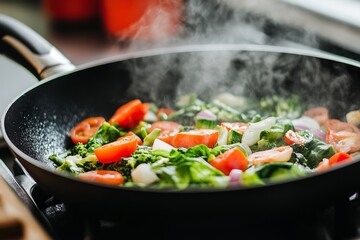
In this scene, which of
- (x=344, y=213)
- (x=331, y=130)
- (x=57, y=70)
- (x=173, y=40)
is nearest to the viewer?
(x=344, y=213)

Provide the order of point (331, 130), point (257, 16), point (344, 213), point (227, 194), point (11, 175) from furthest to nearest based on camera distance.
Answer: point (257, 16)
point (331, 130)
point (11, 175)
point (344, 213)
point (227, 194)

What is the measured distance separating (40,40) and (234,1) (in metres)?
1.25

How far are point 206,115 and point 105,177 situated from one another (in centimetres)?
52

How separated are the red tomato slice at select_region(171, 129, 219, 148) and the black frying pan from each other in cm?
35

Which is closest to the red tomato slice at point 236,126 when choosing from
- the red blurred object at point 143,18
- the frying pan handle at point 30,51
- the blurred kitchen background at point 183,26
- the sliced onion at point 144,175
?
the sliced onion at point 144,175

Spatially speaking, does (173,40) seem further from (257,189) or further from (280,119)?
(257,189)

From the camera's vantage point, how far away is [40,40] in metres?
1.83

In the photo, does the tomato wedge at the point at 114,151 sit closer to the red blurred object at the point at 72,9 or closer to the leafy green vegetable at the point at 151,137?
the leafy green vegetable at the point at 151,137

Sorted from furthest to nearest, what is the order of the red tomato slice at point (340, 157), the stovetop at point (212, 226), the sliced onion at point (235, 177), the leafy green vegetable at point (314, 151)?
the leafy green vegetable at point (314, 151)
the red tomato slice at point (340, 157)
the sliced onion at point (235, 177)
the stovetop at point (212, 226)

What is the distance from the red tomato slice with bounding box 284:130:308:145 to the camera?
5.13ft

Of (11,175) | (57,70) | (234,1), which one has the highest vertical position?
(234,1)

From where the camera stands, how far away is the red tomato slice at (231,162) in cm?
138

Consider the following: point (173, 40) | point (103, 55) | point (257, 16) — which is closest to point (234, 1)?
point (257, 16)

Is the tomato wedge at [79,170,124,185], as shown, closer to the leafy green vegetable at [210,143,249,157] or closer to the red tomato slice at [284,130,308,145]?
the leafy green vegetable at [210,143,249,157]
